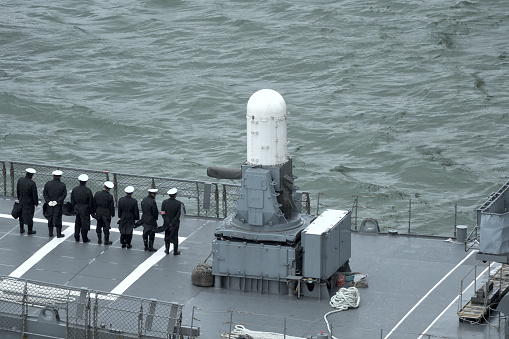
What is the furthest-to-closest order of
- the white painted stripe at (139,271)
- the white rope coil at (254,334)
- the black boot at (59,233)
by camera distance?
1. the black boot at (59,233)
2. the white painted stripe at (139,271)
3. the white rope coil at (254,334)

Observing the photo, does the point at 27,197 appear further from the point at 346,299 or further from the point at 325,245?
the point at 346,299

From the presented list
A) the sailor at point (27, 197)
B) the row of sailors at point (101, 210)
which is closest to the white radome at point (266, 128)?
the row of sailors at point (101, 210)

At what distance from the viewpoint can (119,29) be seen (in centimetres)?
5859

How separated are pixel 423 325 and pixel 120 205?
864cm

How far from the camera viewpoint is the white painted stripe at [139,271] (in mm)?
25172

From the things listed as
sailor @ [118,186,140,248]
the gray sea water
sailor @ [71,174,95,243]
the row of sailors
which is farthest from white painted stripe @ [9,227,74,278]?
the gray sea water

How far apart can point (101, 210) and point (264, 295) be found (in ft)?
17.6

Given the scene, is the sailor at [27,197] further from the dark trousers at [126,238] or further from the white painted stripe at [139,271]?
the white painted stripe at [139,271]

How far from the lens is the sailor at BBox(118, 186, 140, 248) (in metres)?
26.8

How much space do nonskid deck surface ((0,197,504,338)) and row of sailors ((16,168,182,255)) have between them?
16.1 inches

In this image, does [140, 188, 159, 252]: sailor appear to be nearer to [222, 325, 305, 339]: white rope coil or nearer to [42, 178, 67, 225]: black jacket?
[42, 178, 67, 225]: black jacket

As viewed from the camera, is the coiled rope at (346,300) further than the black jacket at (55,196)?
No

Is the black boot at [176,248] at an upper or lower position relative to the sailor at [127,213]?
lower

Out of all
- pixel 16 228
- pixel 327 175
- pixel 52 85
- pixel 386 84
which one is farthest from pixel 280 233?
pixel 52 85
